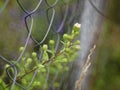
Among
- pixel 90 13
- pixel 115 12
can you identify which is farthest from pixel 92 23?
pixel 115 12

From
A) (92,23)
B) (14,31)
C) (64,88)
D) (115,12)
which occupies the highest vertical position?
(14,31)

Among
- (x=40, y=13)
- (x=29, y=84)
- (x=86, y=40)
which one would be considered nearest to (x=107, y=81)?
(x=86, y=40)

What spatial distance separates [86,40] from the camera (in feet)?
5.36

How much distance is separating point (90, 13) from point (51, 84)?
0.35m

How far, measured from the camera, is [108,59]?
2615 millimetres

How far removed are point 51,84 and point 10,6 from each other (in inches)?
21.2

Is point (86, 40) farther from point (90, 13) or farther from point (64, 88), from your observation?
point (64, 88)

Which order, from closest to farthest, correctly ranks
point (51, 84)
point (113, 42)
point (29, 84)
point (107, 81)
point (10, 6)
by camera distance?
point (29, 84) → point (51, 84) → point (10, 6) → point (107, 81) → point (113, 42)

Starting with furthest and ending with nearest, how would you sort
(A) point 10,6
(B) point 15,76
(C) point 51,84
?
(A) point 10,6 < (C) point 51,84 < (B) point 15,76

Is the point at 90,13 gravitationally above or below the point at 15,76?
below

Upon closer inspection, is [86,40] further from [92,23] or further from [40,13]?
[40,13]

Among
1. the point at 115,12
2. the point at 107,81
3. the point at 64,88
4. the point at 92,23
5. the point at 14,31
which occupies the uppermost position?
the point at 14,31

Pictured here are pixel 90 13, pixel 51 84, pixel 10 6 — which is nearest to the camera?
pixel 51 84

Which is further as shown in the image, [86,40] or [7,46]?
[86,40]
